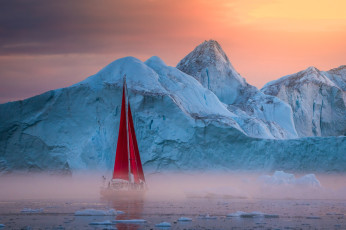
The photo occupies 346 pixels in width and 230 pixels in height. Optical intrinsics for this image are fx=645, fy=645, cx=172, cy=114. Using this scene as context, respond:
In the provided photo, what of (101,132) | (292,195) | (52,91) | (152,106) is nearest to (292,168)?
(292,195)

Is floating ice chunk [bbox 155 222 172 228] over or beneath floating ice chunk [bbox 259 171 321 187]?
beneath

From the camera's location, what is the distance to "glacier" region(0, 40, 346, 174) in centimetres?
3619

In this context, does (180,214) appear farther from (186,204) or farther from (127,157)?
(127,157)

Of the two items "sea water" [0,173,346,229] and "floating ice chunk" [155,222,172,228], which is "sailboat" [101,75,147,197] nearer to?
"sea water" [0,173,346,229]

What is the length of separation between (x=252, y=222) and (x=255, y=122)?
66.0ft

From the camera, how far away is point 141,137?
121 ft

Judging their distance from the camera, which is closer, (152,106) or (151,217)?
(151,217)

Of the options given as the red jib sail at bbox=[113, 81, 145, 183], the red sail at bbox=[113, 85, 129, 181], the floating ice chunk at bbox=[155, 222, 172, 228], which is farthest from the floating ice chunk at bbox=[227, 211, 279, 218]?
the red sail at bbox=[113, 85, 129, 181]

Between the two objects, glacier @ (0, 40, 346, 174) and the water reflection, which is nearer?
the water reflection

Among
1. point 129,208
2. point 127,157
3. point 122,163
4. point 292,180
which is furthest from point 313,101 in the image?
point 129,208

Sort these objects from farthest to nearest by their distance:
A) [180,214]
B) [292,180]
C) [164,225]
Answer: [292,180], [180,214], [164,225]

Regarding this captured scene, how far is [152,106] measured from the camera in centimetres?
3731

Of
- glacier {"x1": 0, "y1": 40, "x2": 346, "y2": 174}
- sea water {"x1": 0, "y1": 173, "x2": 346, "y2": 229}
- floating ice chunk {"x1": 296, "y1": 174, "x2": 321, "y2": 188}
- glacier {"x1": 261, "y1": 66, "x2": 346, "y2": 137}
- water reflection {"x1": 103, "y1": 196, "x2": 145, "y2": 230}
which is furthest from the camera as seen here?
glacier {"x1": 261, "y1": 66, "x2": 346, "y2": 137}

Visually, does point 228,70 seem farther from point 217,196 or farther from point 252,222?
point 252,222
